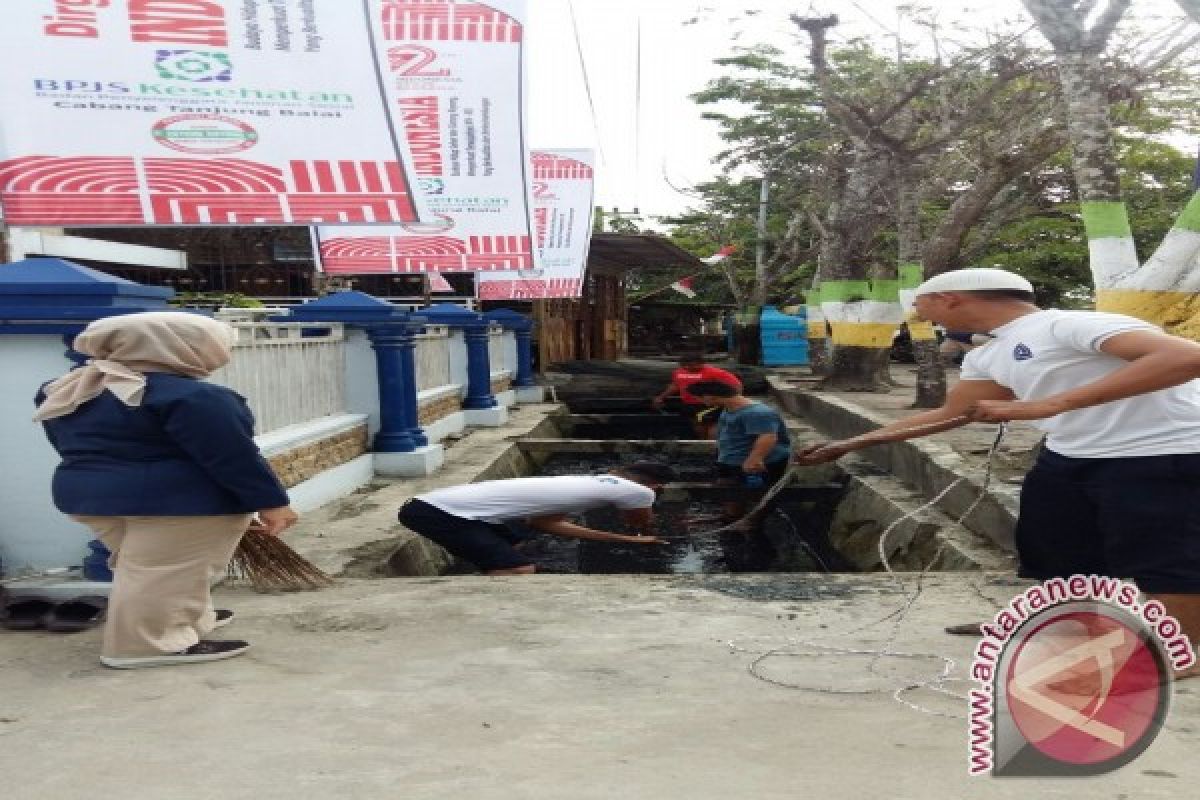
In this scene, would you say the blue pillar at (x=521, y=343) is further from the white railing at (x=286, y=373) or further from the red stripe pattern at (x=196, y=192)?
the red stripe pattern at (x=196, y=192)

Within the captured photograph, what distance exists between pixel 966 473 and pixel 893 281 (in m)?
7.83

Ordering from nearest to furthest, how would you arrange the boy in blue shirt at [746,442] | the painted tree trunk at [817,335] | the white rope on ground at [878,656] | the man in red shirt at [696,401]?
the white rope on ground at [878,656]
the boy in blue shirt at [746,442]
the man in red shirt at [696,401]
the painted tree trunk at [817,335]

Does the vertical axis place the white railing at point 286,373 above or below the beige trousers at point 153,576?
above

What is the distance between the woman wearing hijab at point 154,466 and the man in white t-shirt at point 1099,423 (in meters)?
2.37

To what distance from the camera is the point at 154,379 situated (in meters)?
3.30

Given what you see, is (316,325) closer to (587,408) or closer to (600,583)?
(600,583)

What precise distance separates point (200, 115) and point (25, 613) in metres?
2.95

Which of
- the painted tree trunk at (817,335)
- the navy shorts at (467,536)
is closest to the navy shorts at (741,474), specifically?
the navy shorts at (467,536)

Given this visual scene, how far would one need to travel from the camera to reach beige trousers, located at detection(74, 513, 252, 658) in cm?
337

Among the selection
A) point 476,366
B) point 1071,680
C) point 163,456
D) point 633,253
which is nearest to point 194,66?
point 163,456

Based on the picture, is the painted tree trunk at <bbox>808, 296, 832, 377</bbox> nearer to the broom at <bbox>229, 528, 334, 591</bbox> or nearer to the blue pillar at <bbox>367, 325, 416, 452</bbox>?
the blue pillar at <bbox>367, 325, 416, 452</bbox>

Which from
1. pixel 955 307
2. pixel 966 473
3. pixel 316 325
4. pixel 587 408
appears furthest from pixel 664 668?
pixel 587 408

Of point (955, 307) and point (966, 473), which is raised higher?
point (955, 307)

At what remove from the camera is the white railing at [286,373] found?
6.17m
